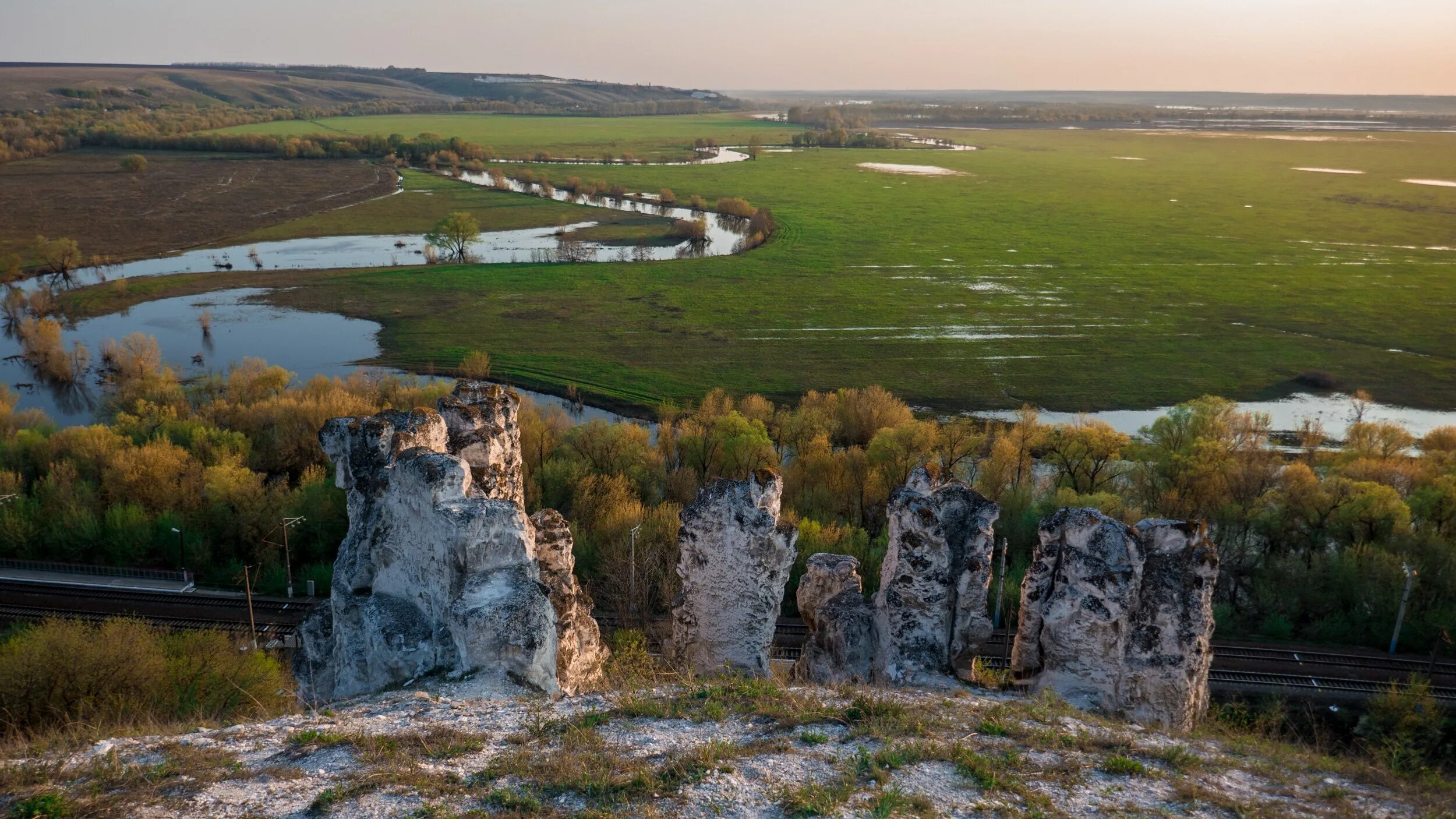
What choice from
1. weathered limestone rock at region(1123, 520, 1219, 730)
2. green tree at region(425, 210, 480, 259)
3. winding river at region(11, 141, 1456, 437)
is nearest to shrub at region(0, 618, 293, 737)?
weathered limestone rock at region(1123, 520, 1219, 730)

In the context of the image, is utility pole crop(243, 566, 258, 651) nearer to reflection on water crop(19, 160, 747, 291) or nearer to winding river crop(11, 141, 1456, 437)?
winding river crop(11, 141, 1456, 437)

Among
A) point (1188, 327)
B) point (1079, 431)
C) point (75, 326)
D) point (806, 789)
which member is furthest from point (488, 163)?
point (806, 789)

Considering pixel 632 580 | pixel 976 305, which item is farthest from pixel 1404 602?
pixel 976 305

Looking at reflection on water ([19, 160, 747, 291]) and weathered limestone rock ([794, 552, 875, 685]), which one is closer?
weathered limestone rock ([794, 552, 875, 685])

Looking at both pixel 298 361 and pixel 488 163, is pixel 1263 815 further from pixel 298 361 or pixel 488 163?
pixel 488 163

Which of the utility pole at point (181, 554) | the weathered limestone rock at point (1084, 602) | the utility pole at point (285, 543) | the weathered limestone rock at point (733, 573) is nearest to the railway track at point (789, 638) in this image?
the utility pole at point (285, 543)

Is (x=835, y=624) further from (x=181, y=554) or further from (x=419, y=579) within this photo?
(x=181, y=554)

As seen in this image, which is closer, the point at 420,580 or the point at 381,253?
the point at 420,580
